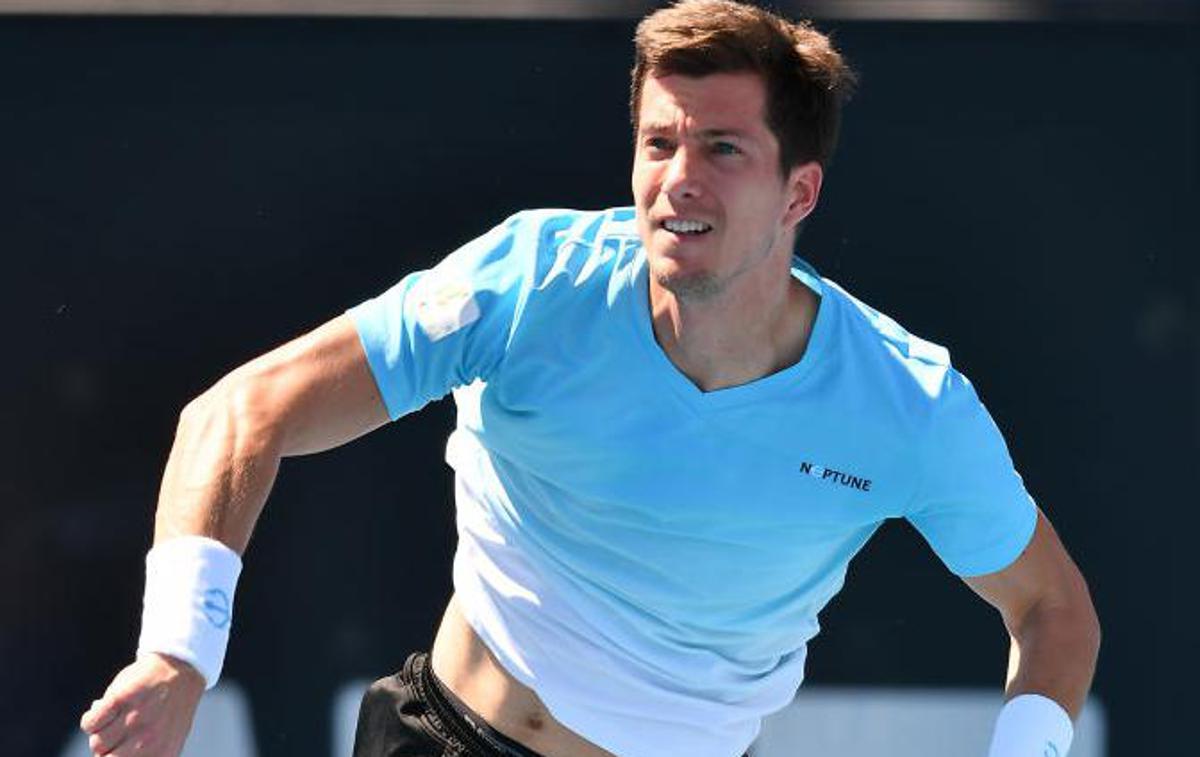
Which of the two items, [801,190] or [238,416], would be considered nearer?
[238,416]

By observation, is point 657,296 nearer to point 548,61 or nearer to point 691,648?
point 691,648

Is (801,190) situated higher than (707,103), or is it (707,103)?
(707,103)

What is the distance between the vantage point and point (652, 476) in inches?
118

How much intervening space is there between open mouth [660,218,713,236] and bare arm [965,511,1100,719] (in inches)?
26.3

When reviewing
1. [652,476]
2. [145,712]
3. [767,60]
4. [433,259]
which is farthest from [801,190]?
[145,712]

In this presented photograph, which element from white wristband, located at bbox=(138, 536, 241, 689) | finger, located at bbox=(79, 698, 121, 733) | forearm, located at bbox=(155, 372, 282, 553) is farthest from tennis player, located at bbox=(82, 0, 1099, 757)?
finger, located at bbox=(79, 698, 121, 733)

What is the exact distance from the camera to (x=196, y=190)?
3789 mm

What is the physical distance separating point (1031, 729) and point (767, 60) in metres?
0.95

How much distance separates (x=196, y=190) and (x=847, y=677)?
1.37 meters

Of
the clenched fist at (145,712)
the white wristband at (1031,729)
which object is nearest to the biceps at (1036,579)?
the white wristband at (1031,729)

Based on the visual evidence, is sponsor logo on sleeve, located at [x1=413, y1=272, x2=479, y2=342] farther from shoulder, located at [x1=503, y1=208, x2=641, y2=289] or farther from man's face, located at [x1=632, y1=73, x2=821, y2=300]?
man's face, located at [x1=632, y1=73, x2=821, y2=300]

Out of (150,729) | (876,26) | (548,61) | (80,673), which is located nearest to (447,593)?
(80,673)

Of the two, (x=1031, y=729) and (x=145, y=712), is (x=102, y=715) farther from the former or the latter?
(x=1031, y=729)

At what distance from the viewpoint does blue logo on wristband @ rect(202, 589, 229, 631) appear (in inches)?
98.0
